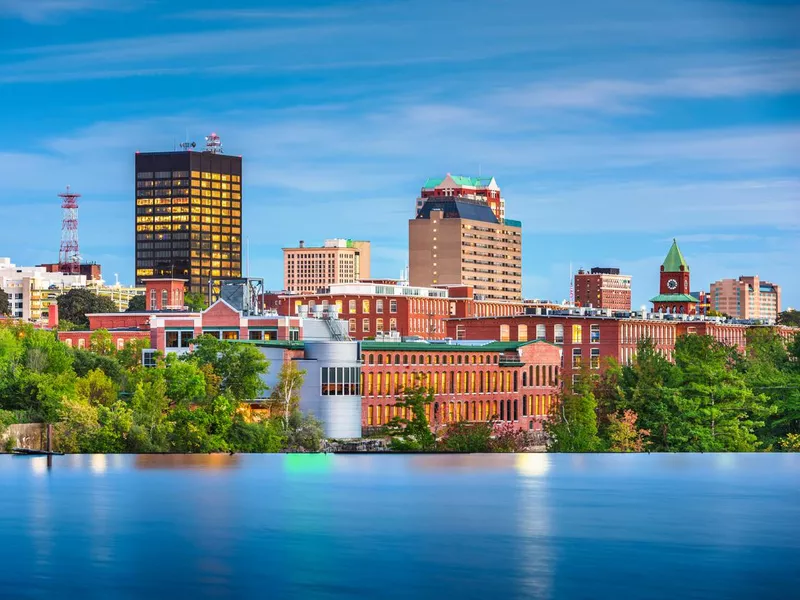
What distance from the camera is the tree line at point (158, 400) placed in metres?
141

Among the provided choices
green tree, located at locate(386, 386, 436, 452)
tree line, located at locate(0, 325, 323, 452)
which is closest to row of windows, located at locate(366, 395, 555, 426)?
green tree, located at locate(386, 386, 436, 452)

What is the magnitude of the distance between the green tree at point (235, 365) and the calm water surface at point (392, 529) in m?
7.39

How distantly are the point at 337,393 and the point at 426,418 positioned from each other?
10.3 m

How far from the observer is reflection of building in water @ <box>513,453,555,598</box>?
84.9 meters

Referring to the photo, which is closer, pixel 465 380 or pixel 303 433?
pixel 303 433

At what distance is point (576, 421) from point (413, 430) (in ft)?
53.2

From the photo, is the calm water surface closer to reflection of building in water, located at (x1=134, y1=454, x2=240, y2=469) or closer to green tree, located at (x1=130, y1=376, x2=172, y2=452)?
reflection of building in water, located at (x1=134, y1=454, x2=240, y2=469)

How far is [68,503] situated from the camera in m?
122

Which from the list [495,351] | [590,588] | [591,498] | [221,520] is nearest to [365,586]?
[590,588]

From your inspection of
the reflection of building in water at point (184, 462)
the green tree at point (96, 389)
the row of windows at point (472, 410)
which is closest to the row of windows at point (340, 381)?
the row of windows at point (472, 410)

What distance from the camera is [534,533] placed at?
105375 millimetres

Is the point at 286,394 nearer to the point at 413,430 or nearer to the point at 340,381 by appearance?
the point at 340,381

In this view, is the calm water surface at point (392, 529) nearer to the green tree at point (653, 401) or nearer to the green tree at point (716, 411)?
the green tree at point (716, 411)

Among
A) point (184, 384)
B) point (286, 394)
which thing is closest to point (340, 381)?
point (286, 394)
